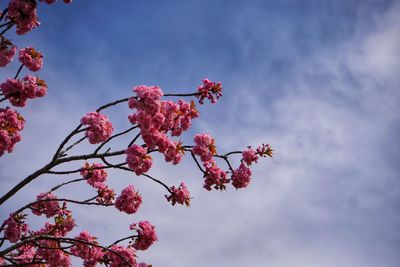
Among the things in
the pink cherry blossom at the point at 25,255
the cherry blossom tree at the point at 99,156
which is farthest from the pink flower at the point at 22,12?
the pink cherry blossom at the point at 25,255

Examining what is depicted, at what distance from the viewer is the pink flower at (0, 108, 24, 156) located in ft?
27.4

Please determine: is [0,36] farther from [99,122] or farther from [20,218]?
[20,218]

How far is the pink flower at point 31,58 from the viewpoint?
9.24 meters

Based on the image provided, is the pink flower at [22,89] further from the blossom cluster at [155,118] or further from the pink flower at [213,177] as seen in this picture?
the pink flower at [213,177]

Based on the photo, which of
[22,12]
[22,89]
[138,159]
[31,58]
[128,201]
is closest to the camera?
[22,12]

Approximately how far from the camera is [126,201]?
9797mm

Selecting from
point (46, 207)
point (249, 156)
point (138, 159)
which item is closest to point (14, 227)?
point (46, 207)

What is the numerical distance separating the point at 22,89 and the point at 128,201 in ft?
11.4

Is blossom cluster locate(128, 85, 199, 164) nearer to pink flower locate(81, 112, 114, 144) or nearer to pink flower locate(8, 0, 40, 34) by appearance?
pink flower locate(81, 112, 114, 144)

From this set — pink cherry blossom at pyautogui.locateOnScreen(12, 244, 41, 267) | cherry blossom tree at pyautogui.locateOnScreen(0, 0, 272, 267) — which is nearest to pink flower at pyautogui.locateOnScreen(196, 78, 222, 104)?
cherry blossom tree at pyautogui.locateOnScreen(0, 0, 272, 267)

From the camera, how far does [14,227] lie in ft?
30.7

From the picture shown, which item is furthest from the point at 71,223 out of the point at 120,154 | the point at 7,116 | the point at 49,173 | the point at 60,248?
the point at 7,116

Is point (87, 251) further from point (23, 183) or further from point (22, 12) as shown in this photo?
point (22, 12)

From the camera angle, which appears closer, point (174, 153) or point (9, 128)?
point (9, 128)
